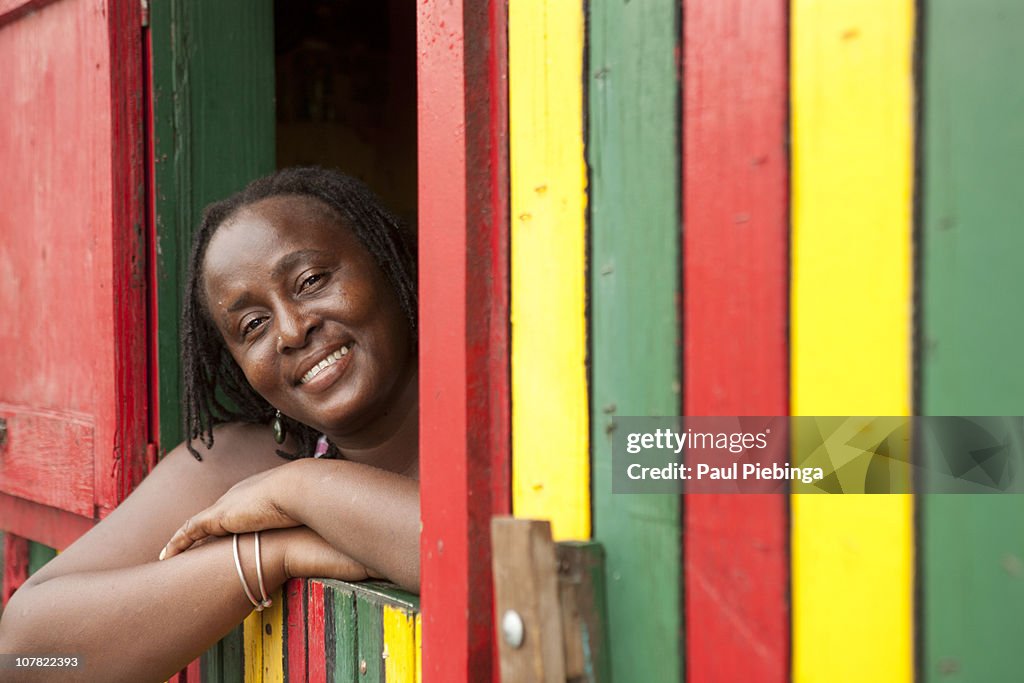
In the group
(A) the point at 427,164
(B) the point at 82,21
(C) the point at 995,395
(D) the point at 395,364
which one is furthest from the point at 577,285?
(B) the point at 82,21

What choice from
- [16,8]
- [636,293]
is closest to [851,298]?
[636,293]

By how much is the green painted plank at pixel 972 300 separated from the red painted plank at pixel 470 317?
0.58 meters

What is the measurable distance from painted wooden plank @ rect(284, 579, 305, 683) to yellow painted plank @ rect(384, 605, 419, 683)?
0.84 ft

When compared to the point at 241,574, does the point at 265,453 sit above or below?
above

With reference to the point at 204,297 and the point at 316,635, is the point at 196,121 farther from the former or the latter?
the point at 316,635

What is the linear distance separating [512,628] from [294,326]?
3.39 feet

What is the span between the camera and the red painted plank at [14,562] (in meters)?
3.18

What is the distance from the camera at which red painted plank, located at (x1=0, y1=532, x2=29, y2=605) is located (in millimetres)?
3178

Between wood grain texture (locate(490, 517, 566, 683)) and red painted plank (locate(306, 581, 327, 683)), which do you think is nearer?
wood grain texture (locate(490, 517, 566, 683))

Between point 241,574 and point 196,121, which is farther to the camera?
point 196,121

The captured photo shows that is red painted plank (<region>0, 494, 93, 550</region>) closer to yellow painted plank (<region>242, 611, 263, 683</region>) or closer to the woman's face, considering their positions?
yellow painted plank (<region>242, 611, 263, 683</region>)

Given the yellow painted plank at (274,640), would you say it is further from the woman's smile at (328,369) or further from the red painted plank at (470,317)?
the red painted plank at (470,317)

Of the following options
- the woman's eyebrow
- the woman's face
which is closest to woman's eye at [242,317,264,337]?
the woman's face

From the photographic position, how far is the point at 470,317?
1.33 metres
